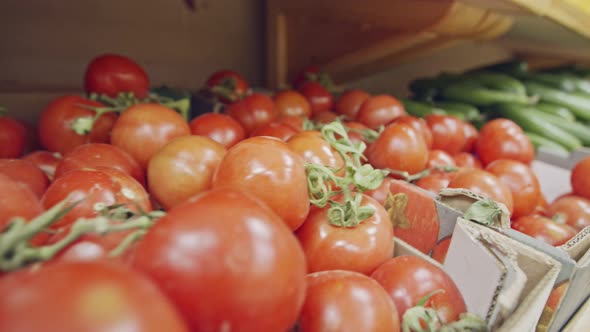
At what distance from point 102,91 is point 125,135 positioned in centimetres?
41

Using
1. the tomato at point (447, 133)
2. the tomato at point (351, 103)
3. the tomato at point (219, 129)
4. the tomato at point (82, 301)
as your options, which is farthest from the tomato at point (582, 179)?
the tomato at point (82, 301)

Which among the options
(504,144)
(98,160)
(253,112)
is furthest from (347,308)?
(504,144)

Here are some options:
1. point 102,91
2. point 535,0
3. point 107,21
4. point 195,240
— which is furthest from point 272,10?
point 195,240

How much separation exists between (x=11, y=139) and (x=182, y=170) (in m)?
0.54

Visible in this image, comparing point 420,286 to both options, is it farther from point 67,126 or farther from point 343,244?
point 67,126

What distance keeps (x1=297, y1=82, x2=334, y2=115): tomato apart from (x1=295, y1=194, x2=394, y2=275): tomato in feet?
3.00

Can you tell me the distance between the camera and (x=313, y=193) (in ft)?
2.15

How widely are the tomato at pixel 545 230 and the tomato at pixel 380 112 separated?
1.57 feet

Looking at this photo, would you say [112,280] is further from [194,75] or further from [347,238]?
[194,75]

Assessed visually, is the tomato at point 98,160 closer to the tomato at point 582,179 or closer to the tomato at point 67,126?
the tomato at point 67,126

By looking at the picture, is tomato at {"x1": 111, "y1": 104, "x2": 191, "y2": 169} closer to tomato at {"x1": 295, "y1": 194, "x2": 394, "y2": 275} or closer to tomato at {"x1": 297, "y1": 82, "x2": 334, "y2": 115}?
tomato at {"x1": 295, "y1": 194, "x2": 394, "y2": 275}

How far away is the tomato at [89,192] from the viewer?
0.53m

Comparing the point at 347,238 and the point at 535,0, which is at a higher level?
the point at 535,0

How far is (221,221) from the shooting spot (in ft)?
1.20
